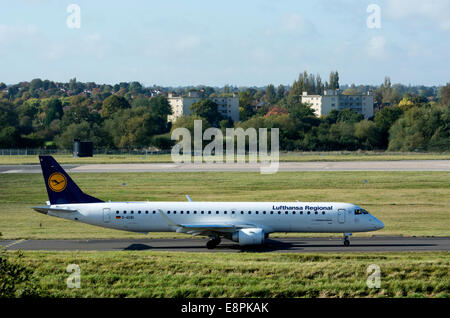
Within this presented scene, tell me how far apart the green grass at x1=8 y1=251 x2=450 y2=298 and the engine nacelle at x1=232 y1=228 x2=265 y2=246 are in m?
6.02

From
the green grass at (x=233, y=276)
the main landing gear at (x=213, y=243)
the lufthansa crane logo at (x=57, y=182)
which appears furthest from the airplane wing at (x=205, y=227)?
the lufthansa crane logo at (x=57, y=182)

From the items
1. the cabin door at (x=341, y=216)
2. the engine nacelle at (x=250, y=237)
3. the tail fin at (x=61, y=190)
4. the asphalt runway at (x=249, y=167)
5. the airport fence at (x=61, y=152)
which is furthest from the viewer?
the airport fence at (x=61, y=152)

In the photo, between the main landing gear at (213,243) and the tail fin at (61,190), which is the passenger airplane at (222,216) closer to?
the main landing gear at (213,243)

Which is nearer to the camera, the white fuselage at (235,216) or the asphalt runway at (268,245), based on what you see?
the asphalt runway at (268,245)

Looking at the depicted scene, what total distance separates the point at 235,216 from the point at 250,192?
34.7 metres

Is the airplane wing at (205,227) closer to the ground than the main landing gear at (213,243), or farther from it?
farther from it

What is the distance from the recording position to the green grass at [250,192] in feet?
173

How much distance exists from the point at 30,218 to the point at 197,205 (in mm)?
23617

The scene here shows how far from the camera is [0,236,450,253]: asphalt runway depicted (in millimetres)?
41750

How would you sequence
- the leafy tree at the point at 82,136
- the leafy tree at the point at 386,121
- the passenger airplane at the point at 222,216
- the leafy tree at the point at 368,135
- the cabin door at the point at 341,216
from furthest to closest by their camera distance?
1. the leafy tree at the point at 386,121
2. the leafy tree at the point at 368,135
3. the leafy tree at the point at 82,136
4. the cabin door at the point at 341,216
5. the passenger airplane at the point at 222,216

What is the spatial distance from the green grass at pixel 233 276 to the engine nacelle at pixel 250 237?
602 cm

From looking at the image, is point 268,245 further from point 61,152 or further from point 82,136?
point 82,136
